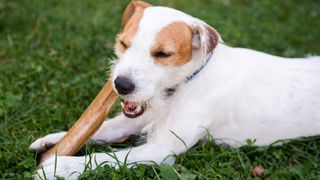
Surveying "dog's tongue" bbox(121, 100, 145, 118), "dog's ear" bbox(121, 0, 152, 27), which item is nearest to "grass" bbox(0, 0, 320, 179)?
"dog's tongue" bbox(121, 100, 145, 118)

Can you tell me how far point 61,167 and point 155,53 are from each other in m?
1.11

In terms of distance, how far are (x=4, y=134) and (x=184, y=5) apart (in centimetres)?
412

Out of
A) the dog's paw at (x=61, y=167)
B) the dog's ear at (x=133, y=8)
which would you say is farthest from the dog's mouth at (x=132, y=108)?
the dog's ear at (x=133, y=8)

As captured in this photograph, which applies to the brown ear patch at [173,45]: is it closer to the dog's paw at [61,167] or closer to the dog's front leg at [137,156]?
the dog's front leg at [137,156]

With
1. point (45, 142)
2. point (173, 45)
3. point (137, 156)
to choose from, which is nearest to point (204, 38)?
point (173, 45)

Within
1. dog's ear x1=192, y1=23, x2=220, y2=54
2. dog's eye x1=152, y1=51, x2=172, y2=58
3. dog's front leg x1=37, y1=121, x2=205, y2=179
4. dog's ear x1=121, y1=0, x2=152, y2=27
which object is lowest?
dog's front leg x1=37, y1=121, x2=205, y2=179

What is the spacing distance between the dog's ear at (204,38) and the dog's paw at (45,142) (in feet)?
4.58

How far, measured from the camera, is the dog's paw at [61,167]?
3.80m

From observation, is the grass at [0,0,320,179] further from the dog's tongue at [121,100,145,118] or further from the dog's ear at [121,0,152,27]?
the dog's ear at [121,0,152,27]

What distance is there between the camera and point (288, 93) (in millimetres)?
4371

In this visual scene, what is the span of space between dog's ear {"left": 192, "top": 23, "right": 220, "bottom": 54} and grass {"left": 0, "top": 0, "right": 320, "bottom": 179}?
2.93 feet

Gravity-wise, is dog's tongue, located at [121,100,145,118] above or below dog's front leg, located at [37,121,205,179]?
above

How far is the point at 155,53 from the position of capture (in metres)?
3.82

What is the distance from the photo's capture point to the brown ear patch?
12.5 ft
